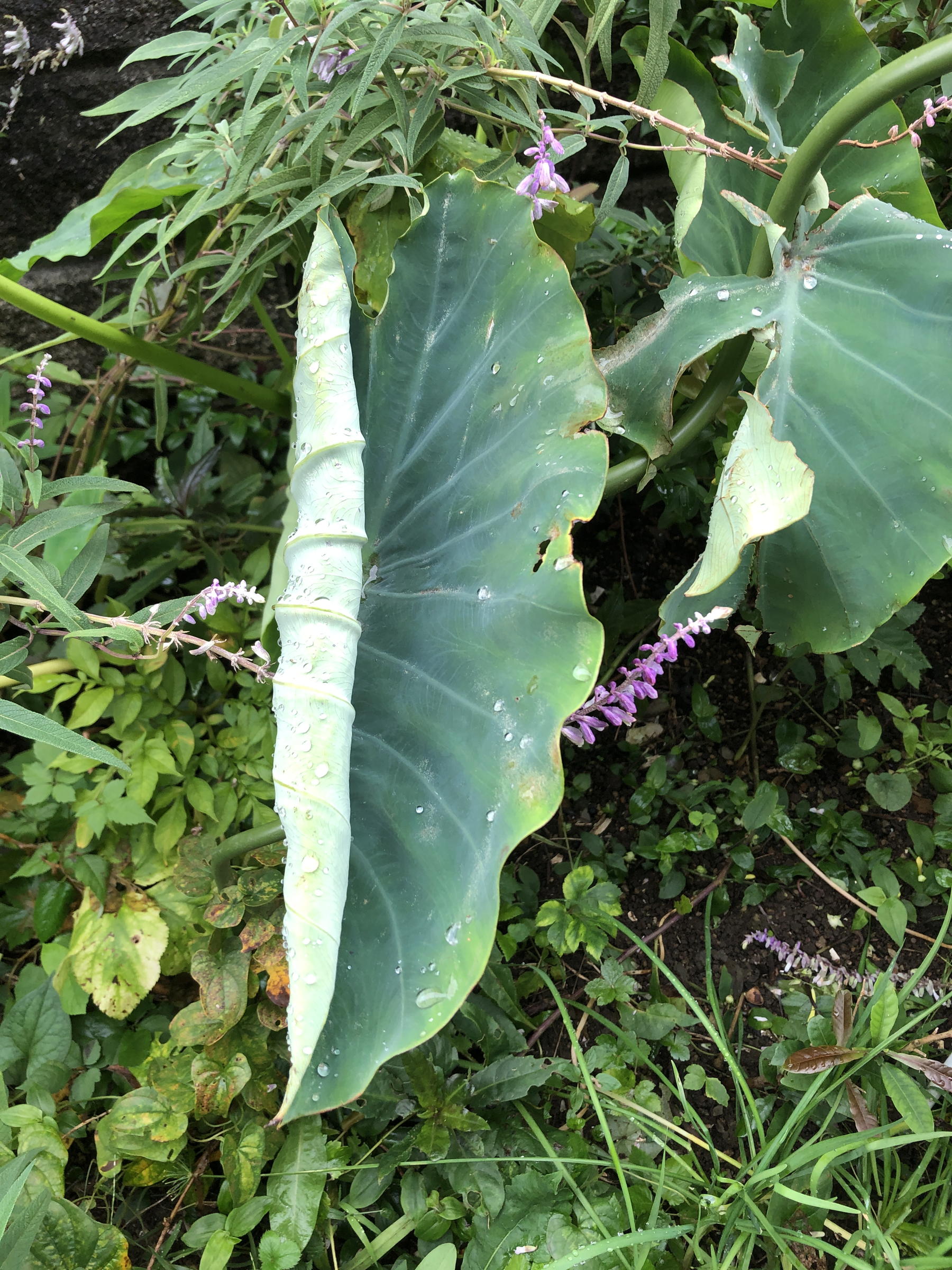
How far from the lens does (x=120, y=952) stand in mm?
1190

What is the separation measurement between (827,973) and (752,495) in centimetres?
79

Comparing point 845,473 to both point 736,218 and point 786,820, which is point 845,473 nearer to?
point 736,218

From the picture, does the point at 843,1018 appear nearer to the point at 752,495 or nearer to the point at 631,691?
the point at 631,691

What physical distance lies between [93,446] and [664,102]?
1261mm

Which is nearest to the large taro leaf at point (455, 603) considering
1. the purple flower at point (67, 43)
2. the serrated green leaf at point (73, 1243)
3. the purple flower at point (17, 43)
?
the serrated green leaf at point (73, 1243)

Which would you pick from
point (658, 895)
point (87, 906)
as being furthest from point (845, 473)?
point (87, 906)

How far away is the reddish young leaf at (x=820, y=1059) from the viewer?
0.98 metres

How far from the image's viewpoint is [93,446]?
170cm

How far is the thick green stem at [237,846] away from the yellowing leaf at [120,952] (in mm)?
228

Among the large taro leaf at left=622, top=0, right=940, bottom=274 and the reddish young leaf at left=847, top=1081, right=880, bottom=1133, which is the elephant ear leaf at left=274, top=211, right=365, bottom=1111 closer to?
the large taro leaf at left=622, top=0, right=940, bottom=274

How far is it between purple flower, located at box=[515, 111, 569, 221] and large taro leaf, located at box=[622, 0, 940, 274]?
0.79 feet

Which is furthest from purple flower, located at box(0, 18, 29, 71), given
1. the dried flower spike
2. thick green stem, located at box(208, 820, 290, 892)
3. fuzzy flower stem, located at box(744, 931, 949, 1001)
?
fuzzy flower stem, located at box(744, 931, 949, 1001)

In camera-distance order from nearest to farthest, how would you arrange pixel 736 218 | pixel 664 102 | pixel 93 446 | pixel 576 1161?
pixel 576 1161, pixel 664 102, pixel 736 218, pixel 93 446

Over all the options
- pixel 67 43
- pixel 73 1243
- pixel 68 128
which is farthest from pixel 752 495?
pixel 68 128
